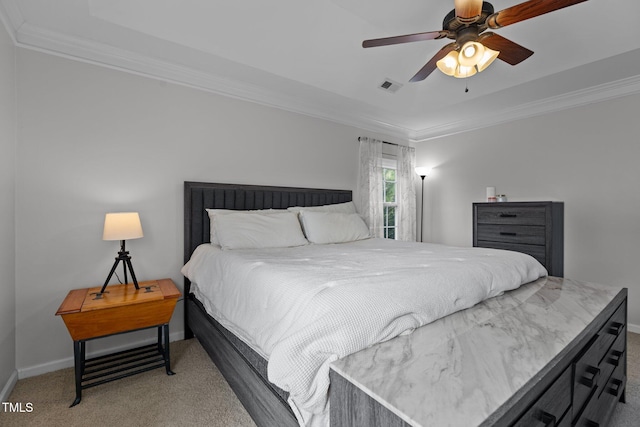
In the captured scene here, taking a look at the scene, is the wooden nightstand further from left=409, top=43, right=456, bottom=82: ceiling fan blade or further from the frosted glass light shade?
the frosted glass light shade

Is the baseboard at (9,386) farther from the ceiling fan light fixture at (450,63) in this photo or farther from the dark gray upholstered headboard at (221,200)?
the ceiling fan light fixture at (450,63)

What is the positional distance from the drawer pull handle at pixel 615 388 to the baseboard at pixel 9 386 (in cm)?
349

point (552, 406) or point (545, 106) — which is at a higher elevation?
point (545, 106)

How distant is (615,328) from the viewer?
5.47 feet

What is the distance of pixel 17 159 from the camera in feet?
6.86

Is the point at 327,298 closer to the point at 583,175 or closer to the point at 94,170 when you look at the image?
the point at 94,170

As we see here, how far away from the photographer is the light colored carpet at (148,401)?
165 cm

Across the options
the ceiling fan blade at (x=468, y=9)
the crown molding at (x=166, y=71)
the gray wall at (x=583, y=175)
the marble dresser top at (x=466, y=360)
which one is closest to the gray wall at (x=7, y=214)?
the crown molding at (x=166, y=71)

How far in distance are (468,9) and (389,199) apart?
318 cm

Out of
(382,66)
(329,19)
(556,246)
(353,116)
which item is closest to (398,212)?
(353,116)

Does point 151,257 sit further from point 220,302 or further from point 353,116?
point 353,116

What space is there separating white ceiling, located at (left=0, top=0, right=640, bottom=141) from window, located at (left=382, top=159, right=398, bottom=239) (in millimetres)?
1277

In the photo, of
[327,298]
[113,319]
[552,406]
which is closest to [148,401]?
[113,319]

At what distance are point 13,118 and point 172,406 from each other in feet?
7.24
